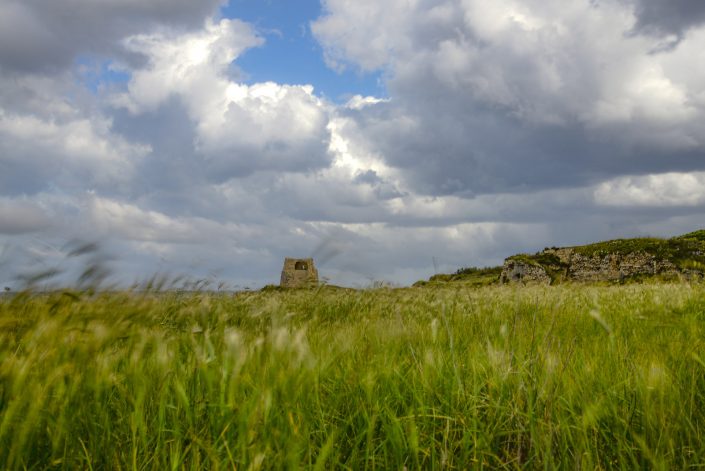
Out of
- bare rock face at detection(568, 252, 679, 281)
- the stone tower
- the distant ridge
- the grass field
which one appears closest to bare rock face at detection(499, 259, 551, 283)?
the distant ridge

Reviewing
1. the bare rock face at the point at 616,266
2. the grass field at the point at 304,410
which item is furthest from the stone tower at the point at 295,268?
the grass field at the point at 304,410

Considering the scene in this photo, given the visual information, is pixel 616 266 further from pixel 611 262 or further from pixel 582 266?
pixel 582 266

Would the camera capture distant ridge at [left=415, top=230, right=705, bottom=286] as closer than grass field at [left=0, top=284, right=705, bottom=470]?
No

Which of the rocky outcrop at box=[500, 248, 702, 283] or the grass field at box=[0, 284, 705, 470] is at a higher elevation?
the rocky outcrop at box=[500, 248, 702, 283]

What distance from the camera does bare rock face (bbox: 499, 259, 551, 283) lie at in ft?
62.2

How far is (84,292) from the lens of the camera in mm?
3264

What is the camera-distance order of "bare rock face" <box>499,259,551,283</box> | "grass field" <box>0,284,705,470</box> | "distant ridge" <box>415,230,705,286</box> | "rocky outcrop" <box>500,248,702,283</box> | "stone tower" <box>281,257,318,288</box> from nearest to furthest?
"grass field" <box>0,284,705,470</box> → "distant ridge" <box>415,230,705,286</box> → "rocky outcrop" <box>500,248,702,283</box> → "bare rock face" <box>499,259,551,283</box> → "stone tower" <box>281,257,318,288</box>

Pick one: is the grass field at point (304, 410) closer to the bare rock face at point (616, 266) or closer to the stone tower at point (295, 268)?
the bare rock face at point (616, 266)

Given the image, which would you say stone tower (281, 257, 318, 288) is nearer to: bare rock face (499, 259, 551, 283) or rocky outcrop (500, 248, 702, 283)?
bare rock face (499, 259, 551, 283)

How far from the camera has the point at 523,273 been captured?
19.5m

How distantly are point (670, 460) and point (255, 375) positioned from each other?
5.79 feet

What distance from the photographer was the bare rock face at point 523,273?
62.2 ft

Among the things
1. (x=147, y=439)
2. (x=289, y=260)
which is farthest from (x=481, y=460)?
(x=289, y=260)

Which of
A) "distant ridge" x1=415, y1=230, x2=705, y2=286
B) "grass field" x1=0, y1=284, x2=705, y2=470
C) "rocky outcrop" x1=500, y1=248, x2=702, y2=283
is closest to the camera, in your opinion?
"grass field" x1=0, y1=284, x2=705, y2=470
